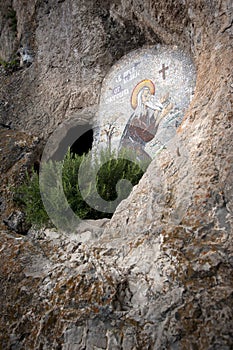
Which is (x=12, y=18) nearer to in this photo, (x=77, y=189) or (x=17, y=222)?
(x=17, y=222)

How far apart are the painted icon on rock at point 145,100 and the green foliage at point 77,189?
0.65m

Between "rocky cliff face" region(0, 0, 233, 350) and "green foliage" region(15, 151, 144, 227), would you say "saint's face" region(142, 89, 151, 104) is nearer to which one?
"green foliage" region(15, 151, 144, 227)

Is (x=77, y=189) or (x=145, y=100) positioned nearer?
(x=77, y=189)

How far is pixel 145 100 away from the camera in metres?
5.21

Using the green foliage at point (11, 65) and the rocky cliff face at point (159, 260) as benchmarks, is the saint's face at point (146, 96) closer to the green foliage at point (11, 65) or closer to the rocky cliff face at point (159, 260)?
the rocky cliff face at point (159, 260)

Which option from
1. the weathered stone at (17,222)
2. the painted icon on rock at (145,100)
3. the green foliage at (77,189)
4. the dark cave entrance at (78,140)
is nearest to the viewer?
the green foliage at (77,189)

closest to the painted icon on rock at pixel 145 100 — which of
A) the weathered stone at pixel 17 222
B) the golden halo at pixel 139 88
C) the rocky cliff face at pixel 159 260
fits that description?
the golden halo at pixel 139 88

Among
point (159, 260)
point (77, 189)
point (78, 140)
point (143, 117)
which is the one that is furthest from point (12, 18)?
point (159, 260)

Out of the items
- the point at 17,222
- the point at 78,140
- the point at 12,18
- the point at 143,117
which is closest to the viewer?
the point at 17,222

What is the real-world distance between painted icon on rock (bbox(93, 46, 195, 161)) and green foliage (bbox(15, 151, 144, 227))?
0.65m

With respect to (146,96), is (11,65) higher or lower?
higher

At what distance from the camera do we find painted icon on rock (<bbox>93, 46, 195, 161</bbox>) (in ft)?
15.6

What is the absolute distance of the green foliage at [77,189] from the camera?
11.6 ft

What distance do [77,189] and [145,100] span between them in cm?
212
